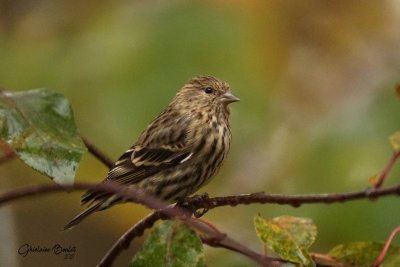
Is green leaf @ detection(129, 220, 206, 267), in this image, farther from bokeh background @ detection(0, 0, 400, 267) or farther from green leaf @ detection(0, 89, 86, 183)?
bokeh background @ detection(0, 0, 400, 267)

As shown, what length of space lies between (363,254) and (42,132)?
0.73 m

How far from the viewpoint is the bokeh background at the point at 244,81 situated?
2.37m

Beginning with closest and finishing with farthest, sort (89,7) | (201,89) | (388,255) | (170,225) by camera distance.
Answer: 1. (170,225)
2. (388,255)
3. (89,7)
4. (201,89)

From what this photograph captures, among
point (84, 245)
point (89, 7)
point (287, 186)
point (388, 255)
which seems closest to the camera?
point (388, 255)

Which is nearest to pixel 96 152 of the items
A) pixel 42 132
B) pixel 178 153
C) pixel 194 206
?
pixel 194 206

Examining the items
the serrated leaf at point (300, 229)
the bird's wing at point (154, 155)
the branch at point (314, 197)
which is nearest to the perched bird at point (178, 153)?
the bird's wing at point (154, 155)

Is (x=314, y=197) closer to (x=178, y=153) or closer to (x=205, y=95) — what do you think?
(x=178, y=153)

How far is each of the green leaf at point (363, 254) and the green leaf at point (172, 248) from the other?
36 cm

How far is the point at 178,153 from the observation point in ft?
10.7

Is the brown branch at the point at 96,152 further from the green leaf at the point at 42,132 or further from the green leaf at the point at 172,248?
the green leaf at the point at 42,132

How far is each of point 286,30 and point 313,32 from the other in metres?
0.29

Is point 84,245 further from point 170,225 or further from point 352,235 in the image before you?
point 170,225

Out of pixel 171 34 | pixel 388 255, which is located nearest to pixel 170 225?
pixel 388 255

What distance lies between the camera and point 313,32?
332 centimetres
